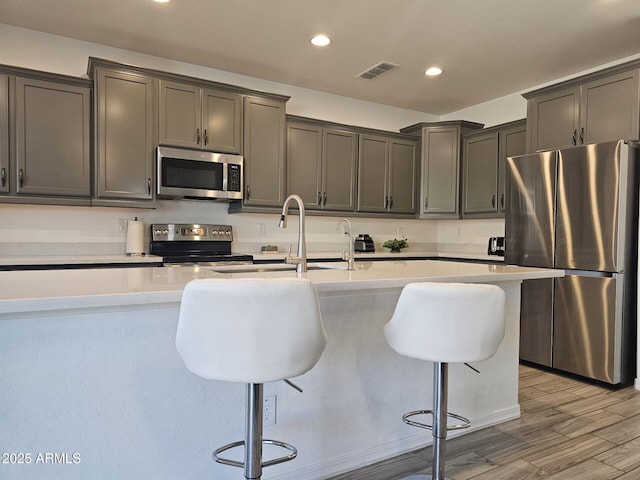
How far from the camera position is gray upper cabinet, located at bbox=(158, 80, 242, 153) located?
3.59 m

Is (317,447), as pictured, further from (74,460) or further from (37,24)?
(37,24)

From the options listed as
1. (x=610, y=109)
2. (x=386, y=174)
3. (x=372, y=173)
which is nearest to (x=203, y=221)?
(x=372, y=173)

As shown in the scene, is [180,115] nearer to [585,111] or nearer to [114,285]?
[114,285]

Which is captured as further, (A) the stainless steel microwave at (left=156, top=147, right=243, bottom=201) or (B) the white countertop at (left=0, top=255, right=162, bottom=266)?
(A) the stainless steel microwave at (left=156, top=147, right=243, bottom=201)

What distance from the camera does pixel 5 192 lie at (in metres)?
3.08

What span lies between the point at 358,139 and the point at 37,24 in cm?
295

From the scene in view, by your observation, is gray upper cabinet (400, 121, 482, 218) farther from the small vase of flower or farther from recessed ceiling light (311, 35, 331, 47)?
recessed ceiling light (311, 35, 331, 47)

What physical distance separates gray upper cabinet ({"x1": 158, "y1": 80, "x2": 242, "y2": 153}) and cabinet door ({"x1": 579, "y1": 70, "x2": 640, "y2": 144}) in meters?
2.85

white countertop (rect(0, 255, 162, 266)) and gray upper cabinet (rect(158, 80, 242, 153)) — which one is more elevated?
gray upper cabinet (rect(158, 80, 242, 153))

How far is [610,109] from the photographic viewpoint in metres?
3.33

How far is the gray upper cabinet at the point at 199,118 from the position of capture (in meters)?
3.59

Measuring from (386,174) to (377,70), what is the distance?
3.93ft

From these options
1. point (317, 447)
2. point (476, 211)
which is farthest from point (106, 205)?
point (476, 211)

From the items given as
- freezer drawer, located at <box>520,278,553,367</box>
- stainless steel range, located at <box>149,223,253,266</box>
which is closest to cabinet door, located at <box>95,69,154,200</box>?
stainless steel range, located at <box>149,223,253,266</box>
